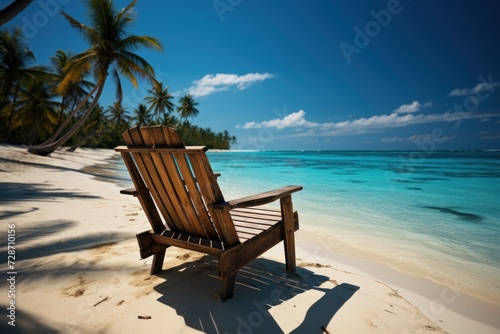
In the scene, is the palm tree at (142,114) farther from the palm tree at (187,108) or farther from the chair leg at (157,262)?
the chair leg at (157,262)

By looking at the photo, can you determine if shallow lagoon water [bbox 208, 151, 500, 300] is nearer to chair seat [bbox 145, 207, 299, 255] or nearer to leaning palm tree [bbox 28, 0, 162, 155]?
chair seat [bbox 145, 207, 299, 255]

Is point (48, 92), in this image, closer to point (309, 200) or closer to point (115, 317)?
point (309, 200)

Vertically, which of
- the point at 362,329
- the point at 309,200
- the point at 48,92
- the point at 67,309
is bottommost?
the point at 309,200

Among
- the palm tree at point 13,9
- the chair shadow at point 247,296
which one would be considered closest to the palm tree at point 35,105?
the palm tree at point 13,9

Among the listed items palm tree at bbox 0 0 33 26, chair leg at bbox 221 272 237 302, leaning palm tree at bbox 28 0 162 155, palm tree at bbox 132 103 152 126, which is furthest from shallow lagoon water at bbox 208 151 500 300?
palm tree at bbox 132 103 152 126

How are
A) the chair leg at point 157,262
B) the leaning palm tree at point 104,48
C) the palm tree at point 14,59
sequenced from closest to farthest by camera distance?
A: 1. the chair leg at point 157,262
2. the leaning palm tree at point 104,48
3. the palm tree at point 14,59

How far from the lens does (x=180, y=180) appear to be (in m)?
1.80

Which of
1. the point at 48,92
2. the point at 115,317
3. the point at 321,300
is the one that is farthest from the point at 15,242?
the point at 48,92

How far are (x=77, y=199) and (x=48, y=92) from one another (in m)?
28.4

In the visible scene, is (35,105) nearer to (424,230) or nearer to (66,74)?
(66,74)

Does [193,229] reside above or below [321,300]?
above

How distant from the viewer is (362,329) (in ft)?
5.43

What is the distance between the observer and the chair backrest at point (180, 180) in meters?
1.64

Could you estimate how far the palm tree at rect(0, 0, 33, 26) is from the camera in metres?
5.25
